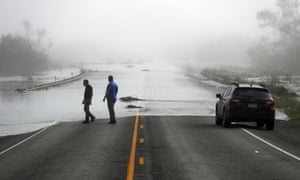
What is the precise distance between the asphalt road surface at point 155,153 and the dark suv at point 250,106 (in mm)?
516

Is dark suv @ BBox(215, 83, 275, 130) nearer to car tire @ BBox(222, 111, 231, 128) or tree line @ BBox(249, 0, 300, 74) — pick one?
car tire @ BBox(222, 111, 231, 128)

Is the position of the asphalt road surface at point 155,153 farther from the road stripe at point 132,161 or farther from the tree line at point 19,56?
the tree line at point 19,56

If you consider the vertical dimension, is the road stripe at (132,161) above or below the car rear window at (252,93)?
below

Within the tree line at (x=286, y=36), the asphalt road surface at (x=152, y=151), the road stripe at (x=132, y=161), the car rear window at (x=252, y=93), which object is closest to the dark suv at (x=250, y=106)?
the car rear window at (x=252, y=93)

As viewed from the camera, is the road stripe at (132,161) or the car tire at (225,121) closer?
the road stripe at (132,161)

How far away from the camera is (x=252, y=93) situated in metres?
22.1

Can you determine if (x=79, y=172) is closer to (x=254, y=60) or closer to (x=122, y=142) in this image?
(x=122, y=142)

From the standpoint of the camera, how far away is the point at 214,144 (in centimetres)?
1702

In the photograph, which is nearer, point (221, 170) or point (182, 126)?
point (221, 170)

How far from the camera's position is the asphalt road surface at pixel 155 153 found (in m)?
11.8

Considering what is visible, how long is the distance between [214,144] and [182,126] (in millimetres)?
6044

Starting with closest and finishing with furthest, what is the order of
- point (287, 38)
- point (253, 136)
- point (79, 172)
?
point (79, 172), point (253, 136), point (287, 38)

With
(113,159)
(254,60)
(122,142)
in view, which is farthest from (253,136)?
(254,60)

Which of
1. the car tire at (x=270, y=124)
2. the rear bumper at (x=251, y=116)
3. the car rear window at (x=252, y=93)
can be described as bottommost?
the car tire at (x=270, y=124)
